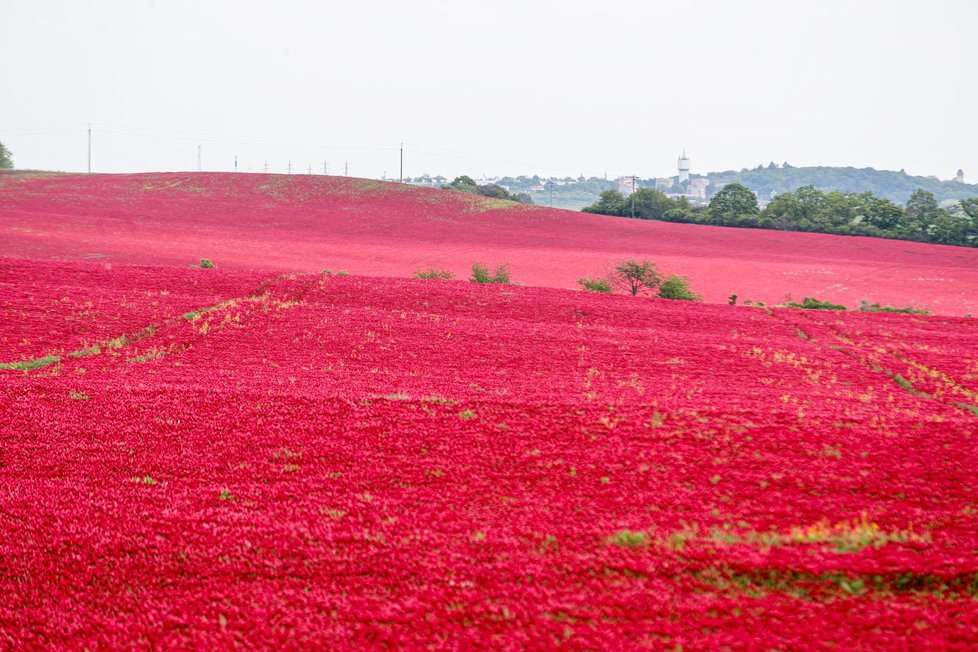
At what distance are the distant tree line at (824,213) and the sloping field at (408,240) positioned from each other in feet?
27.1

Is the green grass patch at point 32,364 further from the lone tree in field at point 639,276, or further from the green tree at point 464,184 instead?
the green tree at point 464,184

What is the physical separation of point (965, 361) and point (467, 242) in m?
45.8

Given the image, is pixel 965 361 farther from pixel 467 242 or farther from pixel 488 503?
pixel 467 242

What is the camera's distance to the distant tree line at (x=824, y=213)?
2923 inches

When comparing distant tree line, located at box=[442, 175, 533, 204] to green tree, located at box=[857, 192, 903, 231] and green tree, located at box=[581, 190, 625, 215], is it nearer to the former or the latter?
green tree, located at box=[581, 190, 625, 215]

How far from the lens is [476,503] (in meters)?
9.21

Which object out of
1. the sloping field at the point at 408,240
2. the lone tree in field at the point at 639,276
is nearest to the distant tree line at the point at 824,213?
the sloping field at the point at 408,240

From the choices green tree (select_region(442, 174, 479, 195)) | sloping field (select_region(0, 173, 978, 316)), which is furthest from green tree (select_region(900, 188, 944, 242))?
green tree (select_region(442, 174, 479, 195))

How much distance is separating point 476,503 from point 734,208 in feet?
273

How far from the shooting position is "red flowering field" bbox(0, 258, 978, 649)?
22.3ft

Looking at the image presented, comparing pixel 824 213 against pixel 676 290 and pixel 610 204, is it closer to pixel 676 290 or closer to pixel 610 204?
pixel 610 204

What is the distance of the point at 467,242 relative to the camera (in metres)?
63.6

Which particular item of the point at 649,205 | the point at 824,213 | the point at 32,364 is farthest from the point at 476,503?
the point at 649,205

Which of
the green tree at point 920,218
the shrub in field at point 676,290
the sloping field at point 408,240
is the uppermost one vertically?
the green tree at point 920,218
